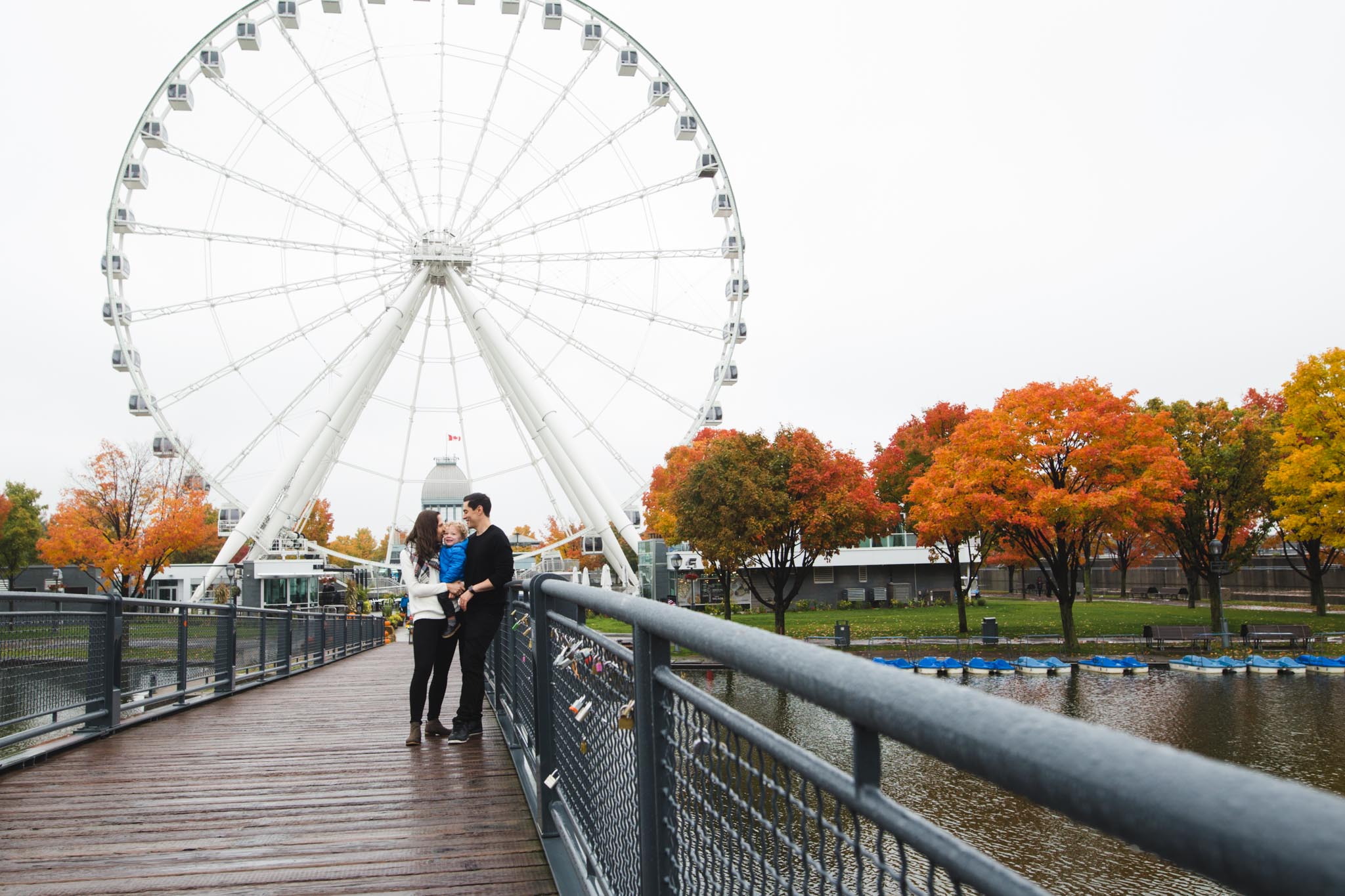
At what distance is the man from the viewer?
680 cm

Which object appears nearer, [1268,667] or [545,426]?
[1268,667]

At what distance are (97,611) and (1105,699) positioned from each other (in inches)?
871

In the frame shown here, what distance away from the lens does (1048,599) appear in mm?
64438

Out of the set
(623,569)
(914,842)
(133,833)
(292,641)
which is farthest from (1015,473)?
(914,842)

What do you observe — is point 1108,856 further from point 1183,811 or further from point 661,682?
point 1183,811

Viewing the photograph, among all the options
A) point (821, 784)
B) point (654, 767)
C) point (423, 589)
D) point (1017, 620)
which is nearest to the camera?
point (821, 784)

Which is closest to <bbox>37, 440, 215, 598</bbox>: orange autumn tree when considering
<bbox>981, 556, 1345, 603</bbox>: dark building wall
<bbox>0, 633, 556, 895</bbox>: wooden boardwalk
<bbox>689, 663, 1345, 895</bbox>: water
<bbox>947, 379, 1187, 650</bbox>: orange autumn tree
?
<bbox>689, 663, 1345, 895</bbox>: water

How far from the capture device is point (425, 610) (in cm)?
725

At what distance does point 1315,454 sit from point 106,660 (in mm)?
35354

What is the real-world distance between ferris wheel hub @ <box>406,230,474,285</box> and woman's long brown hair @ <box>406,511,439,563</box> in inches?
941

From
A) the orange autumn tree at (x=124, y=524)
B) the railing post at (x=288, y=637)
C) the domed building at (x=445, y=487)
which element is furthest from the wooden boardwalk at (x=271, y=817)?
the domed building at (x=445, y=487)

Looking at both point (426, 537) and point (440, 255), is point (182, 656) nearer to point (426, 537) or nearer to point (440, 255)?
point (426, 537)

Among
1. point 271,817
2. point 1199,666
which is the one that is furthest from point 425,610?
point 1199,666

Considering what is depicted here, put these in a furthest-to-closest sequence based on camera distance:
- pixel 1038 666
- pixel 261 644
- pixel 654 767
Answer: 1. pixel 1038 666
2. pixel 261 644
3. pixel 654 767
